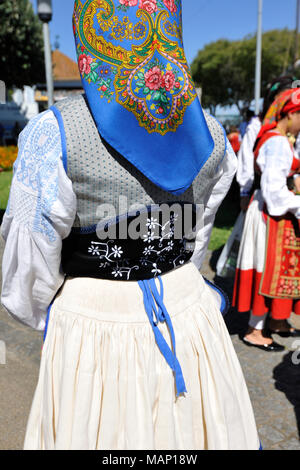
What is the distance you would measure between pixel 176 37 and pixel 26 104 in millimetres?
27617

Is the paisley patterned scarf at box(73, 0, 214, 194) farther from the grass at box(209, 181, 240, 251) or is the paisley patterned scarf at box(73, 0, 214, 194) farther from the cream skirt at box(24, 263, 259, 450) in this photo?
the grass at box(209, 181, 240, 251)

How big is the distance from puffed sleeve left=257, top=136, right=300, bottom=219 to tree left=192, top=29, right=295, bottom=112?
101 ft

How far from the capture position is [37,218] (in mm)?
1348

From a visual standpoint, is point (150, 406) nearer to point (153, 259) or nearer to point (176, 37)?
point (153, 259)

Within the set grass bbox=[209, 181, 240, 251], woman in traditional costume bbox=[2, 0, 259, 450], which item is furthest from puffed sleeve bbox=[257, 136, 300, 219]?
grass bbox=[209, 181, 240, 251]

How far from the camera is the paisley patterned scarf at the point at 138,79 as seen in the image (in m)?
1.29

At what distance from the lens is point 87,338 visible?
145 cm

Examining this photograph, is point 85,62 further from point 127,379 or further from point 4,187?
point 4,187

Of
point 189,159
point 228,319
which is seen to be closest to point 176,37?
point 189,159

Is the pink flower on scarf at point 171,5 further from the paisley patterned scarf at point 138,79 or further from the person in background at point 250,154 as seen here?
the person in background at point 250,154

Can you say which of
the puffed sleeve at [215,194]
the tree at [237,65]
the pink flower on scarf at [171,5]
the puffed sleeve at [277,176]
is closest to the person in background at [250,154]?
the puffed sleeve at [277,176]

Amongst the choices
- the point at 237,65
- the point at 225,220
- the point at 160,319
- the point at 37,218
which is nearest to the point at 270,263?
the point at 160,319

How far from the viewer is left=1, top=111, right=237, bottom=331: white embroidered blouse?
4.25 ft

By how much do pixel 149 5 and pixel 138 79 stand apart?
0.23 metres
